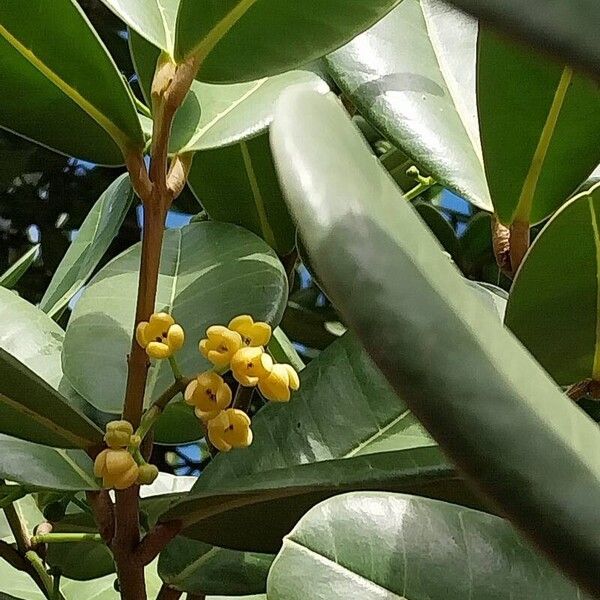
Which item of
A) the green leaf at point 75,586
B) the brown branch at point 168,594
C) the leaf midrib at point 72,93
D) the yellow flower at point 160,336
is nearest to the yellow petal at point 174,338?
the yellow flower at point 160,336

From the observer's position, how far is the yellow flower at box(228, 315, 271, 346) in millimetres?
543

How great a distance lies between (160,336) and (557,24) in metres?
0.37

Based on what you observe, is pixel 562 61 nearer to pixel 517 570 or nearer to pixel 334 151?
pixel 334 151

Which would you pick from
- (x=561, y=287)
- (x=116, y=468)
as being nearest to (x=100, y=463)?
(x=116, y=468)

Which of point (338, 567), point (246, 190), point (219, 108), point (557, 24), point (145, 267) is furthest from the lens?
point (246, 190)

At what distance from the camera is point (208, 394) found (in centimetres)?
54

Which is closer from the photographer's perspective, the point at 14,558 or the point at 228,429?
the point at 228,429

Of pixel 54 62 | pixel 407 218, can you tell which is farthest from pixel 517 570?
pixel 54 62

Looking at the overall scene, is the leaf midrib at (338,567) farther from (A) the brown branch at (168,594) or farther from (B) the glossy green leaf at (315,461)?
(A) the brown branch at (168,594)

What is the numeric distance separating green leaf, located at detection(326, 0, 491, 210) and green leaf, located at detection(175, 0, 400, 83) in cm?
13

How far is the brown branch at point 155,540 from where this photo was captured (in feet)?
1.82

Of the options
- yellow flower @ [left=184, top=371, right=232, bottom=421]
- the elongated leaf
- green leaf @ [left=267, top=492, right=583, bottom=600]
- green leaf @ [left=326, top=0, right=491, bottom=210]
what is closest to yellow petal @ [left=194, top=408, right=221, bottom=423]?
yellow flower @ [left=184, top=371, right=232, bottom=421]

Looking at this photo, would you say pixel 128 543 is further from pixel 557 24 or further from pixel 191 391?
pixel 557 24

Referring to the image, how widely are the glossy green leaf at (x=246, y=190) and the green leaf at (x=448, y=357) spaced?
19.7 inches
